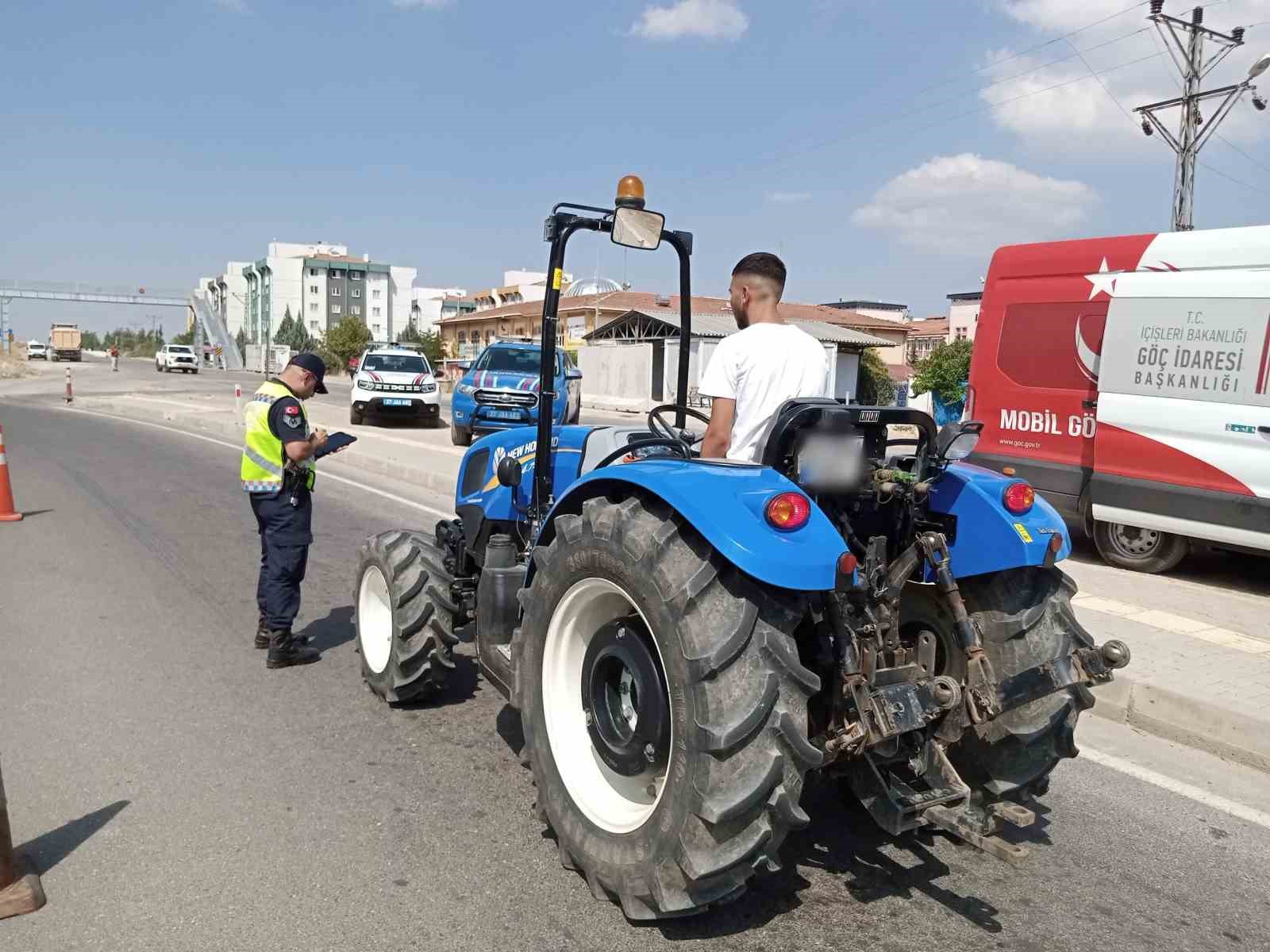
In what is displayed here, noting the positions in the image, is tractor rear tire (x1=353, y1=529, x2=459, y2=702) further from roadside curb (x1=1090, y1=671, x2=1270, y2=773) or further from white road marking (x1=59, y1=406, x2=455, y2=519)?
white road marking (x1=59, y1=406, x2=455, y2=519)

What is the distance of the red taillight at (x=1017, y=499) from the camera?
11.0 feet

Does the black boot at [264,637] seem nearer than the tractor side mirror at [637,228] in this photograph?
No

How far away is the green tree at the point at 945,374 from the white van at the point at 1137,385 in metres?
20.4

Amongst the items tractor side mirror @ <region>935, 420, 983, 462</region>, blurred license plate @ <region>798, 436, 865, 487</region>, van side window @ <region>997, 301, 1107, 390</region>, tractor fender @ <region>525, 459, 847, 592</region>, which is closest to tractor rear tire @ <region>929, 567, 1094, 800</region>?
tractor side mirror @ <region>935, 420, 983, 462</region>

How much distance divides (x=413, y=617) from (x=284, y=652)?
1287 mm

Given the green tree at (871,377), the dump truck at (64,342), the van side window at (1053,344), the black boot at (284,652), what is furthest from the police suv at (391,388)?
the dump truck at (64,342)

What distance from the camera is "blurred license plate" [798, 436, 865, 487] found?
311cm

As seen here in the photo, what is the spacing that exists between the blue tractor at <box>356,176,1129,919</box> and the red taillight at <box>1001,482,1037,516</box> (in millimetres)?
13

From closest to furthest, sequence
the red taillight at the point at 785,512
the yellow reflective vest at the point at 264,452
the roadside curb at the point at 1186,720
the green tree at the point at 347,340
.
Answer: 1. the red taillight at the point at 785,512
2. the roadside curb at the point at 1186,720
3. the yellow reflective vest at the point at 264,452
4. the green tree at the point at 347,340

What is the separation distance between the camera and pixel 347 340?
83562 mm

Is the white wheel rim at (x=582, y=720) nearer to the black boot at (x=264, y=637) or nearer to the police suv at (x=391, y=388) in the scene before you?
the black boot at (x=264, y=637)

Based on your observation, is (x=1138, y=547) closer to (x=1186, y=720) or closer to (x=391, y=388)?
(x=1186, y=720)

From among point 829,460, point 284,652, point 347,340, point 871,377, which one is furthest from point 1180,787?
point 347,340

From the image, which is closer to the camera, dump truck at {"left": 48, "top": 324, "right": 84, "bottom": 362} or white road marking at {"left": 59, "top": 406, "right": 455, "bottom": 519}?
white road marking at {"left": 59, "top": 406, "right": 455, "bottom": 519}
